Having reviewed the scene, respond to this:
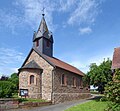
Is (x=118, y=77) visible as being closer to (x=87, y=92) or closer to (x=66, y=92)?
(x=66, y=92)

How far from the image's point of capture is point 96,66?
102 feet

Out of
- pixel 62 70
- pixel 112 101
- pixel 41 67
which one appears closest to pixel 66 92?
pixel 62 70

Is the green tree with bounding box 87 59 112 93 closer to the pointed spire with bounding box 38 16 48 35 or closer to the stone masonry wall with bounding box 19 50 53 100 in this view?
the stone masonry wall with bounding box 19 50 53 100

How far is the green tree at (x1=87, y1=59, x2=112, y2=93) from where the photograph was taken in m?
29.3

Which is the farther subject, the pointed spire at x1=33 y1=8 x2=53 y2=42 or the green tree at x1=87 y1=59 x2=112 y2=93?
the pointed spire at x1=33 y1=8 x2=53 y2=42

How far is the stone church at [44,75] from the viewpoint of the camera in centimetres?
2875

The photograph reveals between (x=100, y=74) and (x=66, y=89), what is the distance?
6055mm

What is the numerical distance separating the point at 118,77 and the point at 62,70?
18.8 metres

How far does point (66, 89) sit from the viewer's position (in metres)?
32.1

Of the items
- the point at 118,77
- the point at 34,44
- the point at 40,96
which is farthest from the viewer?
A: the point at 34,44

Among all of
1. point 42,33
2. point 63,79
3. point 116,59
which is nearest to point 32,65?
point 63,79

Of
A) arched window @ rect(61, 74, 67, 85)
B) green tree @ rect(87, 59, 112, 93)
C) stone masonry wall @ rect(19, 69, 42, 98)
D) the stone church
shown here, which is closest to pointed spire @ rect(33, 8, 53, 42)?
the stone church

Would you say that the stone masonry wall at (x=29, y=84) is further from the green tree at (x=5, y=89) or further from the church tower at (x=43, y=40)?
the green tree at (x=5, y=89)

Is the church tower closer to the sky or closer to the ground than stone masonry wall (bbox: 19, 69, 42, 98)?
closer to the sky
